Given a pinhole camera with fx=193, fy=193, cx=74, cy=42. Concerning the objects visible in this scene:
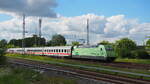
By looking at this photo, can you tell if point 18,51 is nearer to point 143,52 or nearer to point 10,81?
point 143,52

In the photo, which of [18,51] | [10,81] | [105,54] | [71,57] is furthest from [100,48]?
[18,51]

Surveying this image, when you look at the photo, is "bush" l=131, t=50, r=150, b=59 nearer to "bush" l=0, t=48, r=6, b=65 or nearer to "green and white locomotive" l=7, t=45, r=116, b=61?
"green and white locomotive" l=7, t=45, r=116, b=61

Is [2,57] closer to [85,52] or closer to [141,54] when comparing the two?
[85,52]

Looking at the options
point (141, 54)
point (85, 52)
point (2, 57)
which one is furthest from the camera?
point (141, 54)

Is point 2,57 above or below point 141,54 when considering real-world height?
above

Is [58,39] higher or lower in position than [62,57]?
higher

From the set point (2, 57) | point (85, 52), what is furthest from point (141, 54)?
point (2, 57)

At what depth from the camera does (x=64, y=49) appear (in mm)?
40781

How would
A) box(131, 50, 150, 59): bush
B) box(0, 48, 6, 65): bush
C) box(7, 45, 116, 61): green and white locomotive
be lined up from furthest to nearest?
box(131, 50, 150, 59): bush → box(7, 45, 116, 61): green and white locomotive → box(0, 48, 6, 65): bush

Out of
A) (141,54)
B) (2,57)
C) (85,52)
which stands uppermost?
(85,52)

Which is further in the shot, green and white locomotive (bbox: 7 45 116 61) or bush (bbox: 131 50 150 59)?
bush (bbox: 131 50 150 59)

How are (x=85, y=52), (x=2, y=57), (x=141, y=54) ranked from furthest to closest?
(x=141, y=54)
(x=85, y=52)
(x=2, y=57)

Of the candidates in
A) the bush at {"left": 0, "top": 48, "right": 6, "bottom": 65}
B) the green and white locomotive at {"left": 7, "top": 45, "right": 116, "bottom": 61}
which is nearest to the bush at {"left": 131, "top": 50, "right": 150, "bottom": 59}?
the green and white locomotive at {"left": 7, "top": 45, "right": 116, "bottom": 61}

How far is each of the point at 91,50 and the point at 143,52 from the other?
55.0 feet
